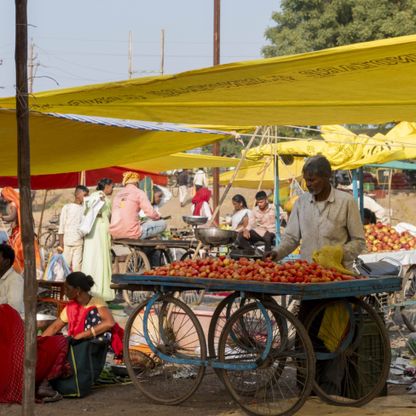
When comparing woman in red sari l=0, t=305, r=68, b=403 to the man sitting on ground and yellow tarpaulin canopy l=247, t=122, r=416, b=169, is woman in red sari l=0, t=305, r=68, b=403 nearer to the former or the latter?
the man sitting on ground

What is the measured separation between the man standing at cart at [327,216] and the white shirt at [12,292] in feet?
7.60

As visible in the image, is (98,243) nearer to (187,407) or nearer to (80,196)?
(80,196)

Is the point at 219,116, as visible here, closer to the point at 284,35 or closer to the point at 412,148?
the point at 412,148

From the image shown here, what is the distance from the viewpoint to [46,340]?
24.4 ft

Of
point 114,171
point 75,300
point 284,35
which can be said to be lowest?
point 75,300

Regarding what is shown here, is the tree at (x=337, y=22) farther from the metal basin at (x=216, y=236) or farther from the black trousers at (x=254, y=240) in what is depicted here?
the metal basin at (x=216, y=236)

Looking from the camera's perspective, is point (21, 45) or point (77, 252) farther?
point (77, 252)

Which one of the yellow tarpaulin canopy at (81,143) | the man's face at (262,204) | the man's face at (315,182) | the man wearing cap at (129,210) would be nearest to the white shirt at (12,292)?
the yellow tarpaulin canopy at (81,143)

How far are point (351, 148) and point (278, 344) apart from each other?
921 cm

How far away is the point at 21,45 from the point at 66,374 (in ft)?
10.6

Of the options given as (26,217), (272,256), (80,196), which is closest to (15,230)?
(80,196)

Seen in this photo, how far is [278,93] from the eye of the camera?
20.9 ft

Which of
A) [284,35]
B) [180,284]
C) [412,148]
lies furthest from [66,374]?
[284,35]

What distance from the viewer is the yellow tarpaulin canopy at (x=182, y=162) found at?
1688 centimetres
